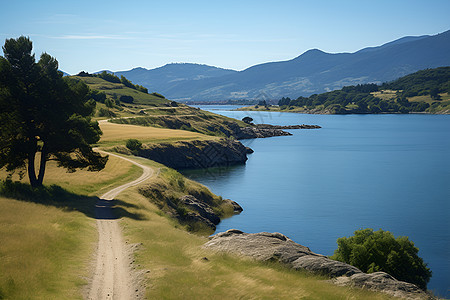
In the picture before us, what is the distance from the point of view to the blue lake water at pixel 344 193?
56.2 meters

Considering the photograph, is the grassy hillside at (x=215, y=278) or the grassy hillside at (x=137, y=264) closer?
the grassy hillside at (x=137, y=264)

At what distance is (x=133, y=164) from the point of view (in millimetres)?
75688

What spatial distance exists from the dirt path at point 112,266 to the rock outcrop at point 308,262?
6.56 meters

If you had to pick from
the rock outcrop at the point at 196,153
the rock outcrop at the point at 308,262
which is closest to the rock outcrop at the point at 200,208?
the rock outcrop at the point at 308,262

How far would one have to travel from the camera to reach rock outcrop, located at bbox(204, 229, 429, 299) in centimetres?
2331

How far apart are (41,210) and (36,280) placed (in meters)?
17.0

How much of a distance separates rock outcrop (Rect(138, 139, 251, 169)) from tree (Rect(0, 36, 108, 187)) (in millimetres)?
50764

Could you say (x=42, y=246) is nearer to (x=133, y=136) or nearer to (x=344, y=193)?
Answer: (x=344, y=193)

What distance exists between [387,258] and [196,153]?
82197 millimetres

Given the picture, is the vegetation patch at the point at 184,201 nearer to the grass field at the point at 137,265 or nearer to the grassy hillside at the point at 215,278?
the grass field at the point at 137,265

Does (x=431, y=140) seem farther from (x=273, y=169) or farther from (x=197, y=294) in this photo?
(x=197, y=294)

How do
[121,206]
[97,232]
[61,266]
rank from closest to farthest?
[61,266]
[97,232]
[121,206]

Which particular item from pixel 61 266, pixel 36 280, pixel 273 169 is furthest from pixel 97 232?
pixel 273 169

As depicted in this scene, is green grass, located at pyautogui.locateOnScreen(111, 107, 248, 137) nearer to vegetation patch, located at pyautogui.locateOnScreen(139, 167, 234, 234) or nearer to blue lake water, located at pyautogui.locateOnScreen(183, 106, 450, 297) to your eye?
blue lake water, located at pyautogui.locateOnScreen(183, 106, 450, 297)
